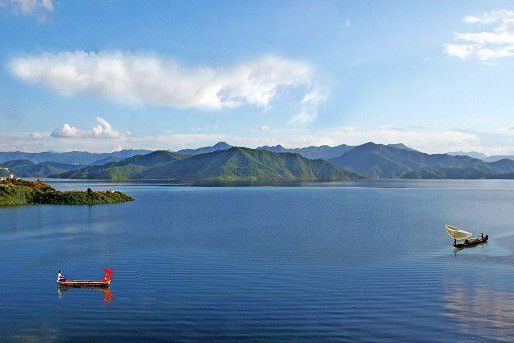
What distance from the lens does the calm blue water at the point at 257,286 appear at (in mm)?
42469

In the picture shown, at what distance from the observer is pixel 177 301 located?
5119 cm

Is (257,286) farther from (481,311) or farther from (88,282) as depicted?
(481,311)

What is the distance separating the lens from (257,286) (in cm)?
5753

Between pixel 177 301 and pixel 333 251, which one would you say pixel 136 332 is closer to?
pixel 177 301

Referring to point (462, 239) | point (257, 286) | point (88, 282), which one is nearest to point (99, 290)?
point (88, 282)

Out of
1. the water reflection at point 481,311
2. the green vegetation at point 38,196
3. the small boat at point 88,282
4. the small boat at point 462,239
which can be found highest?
the green vegetation at point 38,196

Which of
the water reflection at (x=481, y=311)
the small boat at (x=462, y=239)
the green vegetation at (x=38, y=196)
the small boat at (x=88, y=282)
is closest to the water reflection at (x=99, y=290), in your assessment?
the small boat at (x=88, y=282)

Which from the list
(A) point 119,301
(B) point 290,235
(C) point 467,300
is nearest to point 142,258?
(A) point 119,301

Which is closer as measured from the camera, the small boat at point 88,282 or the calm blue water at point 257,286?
the calm blue water at point 257,286

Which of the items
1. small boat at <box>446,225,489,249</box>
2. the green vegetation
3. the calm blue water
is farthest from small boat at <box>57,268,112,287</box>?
the green vegetation

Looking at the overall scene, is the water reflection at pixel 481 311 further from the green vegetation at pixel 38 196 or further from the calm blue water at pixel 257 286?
the green vegetation at pixel 38 196

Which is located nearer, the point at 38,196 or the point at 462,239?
the point at 462,239

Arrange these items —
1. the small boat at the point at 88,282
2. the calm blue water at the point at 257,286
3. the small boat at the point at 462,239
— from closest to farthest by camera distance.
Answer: the calm blue water at the point at 257,286
the small boat at the point at 88,282
the small boat at the point at 462,239

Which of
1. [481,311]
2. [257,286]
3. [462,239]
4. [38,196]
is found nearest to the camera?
[481,311]
